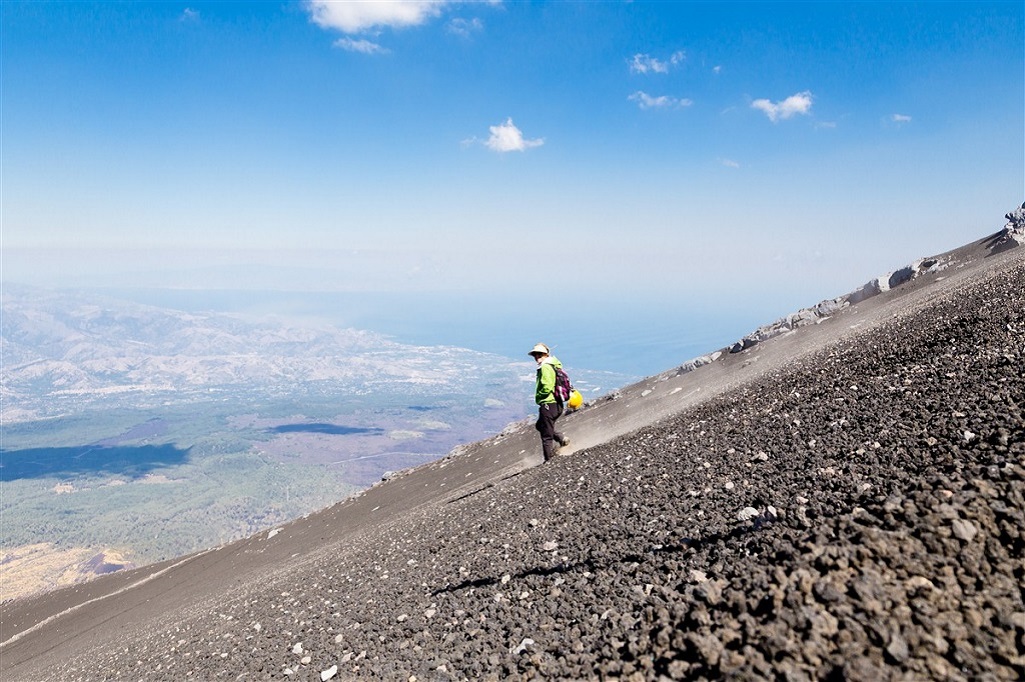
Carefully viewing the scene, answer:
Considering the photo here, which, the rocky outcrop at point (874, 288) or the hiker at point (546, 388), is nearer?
the hiker at point (546, 388)

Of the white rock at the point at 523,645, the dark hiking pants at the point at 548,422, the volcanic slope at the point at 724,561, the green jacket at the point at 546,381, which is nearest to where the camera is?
the volcanic slope at the point at 724,561

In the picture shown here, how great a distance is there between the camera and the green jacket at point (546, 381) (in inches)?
583

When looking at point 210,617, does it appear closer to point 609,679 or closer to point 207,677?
point 207,677

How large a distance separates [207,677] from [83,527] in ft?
845

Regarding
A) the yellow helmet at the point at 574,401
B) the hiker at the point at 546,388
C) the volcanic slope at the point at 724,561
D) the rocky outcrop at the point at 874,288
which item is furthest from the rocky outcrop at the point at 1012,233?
the hiker at the point at 546,388

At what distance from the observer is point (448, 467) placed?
25359mm

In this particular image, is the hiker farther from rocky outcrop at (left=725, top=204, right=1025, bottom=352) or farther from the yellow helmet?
rocky outcrop at (left=725, top=204, right=1025, bottom=352)

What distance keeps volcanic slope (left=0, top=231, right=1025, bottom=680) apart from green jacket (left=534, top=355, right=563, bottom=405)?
200 cm

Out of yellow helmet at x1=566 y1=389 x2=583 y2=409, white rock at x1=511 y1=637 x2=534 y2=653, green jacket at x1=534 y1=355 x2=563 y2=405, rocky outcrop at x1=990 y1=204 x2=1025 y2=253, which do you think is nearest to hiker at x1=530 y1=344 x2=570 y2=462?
green jacket at x1=534 y1=355 x2=563 y2=405

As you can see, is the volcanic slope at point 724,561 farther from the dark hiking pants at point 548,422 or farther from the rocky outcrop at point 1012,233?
the rocky outcrop at point 1012,233

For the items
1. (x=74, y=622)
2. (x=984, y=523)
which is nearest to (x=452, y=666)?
(x=984, y=523)

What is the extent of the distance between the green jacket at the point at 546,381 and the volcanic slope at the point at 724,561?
200 cm

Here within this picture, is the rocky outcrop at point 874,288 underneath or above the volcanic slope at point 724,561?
above

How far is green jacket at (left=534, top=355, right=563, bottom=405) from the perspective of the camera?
1481cm
